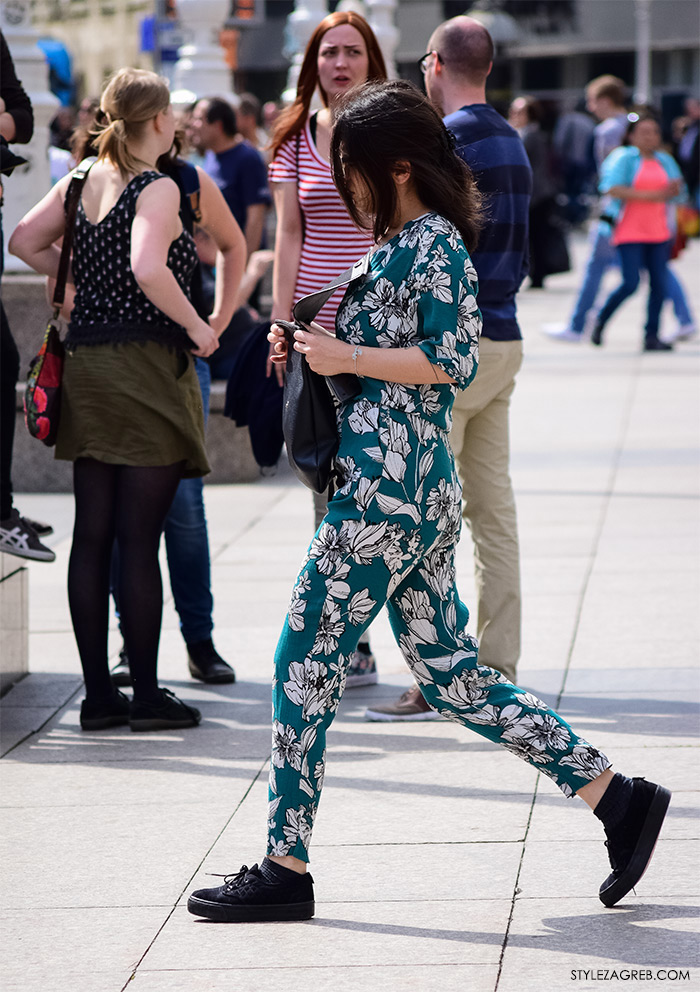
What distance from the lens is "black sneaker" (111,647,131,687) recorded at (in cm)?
566

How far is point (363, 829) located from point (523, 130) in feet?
55.3

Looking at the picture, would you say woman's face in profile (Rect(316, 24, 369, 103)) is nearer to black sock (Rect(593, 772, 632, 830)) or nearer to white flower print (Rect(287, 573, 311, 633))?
white flower print (Rect(287, 573, 311, 633))

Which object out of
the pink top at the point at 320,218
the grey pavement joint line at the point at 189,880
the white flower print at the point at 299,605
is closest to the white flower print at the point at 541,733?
the white flower print at the point at 299,605

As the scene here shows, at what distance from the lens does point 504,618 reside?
5199 millimetres

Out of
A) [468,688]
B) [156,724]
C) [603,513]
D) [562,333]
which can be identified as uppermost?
[468,688]

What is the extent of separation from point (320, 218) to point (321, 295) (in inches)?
82.5

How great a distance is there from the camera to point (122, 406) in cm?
505

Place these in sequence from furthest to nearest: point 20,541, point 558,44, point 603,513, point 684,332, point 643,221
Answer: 1. point 558,44
2. point 684,332
3. point 643,221
4. point 603,513
5. point 20,541

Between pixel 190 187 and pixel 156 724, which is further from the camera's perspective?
pixel 190 187

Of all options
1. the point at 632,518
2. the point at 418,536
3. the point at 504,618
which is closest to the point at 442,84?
the point at 504,618

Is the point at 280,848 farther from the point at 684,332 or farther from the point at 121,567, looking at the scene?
the point at 684,332

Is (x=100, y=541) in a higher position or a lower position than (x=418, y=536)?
lower

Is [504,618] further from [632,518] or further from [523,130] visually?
[523,130]

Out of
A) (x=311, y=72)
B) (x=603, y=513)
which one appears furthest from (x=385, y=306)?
(x=603, y=513)
